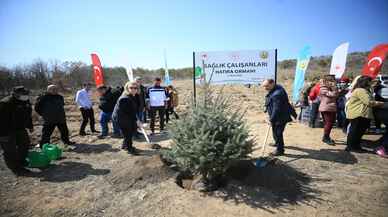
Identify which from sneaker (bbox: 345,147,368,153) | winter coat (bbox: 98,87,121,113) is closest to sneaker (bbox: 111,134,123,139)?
winter coat (bbox: 98,87,121,113)

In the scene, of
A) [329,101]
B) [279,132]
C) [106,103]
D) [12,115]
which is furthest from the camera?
[106,103]

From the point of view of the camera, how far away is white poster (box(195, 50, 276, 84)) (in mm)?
7277

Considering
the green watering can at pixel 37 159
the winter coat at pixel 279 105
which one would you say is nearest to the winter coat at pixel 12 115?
the green watering can at pixel 37 159

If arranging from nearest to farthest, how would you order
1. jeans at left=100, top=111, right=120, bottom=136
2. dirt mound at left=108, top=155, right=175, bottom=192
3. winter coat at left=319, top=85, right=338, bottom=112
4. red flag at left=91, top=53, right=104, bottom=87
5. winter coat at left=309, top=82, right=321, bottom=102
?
dirt mound at left=108, top=155, right=175, bottom=192 → winter coat at left=319, top=85, right=338, bottom=112 → winter coat at left=309, top=82, right=321, bottom=102 → jeans at left=100, top=111, right=120, bottom=136 → red flag at left=91, top=53, right=104, bottom=87

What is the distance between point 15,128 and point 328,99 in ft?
24.4

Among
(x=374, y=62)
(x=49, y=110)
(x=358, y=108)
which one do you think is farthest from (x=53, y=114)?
(x=374, y=62)

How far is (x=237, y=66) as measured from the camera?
24.2ft

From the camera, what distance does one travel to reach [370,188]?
3.98 metres

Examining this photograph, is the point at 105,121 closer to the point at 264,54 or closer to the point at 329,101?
the point at 264,54

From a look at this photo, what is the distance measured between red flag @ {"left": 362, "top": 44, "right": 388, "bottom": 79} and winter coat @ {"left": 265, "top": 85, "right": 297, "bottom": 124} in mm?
4332

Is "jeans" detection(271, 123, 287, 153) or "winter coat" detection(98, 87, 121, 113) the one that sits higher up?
"winter coat" detection(98, 87, 121, 113)

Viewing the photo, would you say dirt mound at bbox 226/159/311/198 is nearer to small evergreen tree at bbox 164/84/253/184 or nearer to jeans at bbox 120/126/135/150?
small evergreen tree at bbox 164/84/253/184

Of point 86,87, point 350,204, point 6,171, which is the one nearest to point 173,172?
point 350,204

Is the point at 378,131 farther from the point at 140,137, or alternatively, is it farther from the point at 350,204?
the point at 140,137
